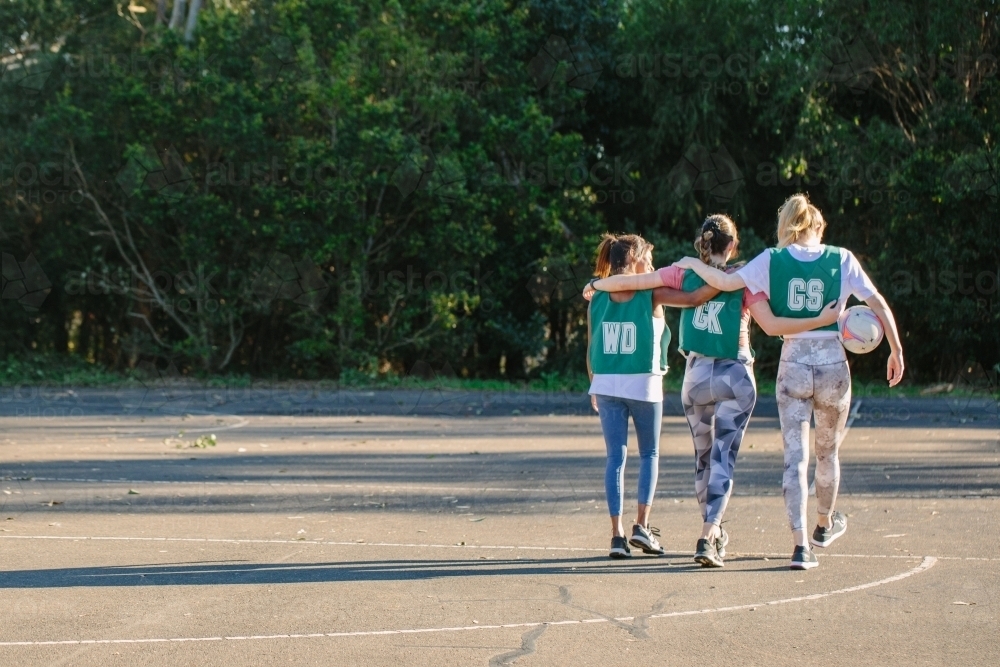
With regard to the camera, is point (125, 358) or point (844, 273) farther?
point (125, 358)

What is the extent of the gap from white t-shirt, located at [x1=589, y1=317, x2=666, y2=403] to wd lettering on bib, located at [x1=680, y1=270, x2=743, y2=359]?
0.21 m

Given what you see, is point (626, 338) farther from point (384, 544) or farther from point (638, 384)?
point (384, 544)

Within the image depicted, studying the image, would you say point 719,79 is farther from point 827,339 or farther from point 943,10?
point 827,339

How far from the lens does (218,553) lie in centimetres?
794

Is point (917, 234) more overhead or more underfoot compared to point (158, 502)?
more overhead

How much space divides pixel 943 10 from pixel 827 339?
1746cm

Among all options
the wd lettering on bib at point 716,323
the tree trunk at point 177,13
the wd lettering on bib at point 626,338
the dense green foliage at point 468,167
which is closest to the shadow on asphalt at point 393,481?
the wd lettering on bib at point 626,338

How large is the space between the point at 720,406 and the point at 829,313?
0.79m

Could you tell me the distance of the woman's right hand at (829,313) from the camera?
746 cm

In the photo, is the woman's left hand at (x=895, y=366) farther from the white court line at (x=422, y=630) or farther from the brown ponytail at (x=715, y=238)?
the white court line at (x=422, y=630)

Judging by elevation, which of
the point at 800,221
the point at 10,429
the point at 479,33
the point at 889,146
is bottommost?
the point at 10,429

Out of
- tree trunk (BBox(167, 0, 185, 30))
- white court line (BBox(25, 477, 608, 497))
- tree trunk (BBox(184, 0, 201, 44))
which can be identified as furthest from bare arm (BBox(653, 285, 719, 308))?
tree trunk (BBox(167, 0, 185, 30))

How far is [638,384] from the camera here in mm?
7789

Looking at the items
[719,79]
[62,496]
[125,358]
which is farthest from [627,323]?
[125,358]
